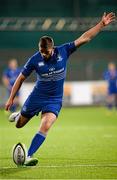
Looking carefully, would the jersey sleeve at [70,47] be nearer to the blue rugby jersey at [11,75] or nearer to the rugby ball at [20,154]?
the rugby ball at [20,154]

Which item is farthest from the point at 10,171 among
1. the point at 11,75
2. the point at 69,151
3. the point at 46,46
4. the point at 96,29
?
the point at 11,75

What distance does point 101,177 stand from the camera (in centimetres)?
975

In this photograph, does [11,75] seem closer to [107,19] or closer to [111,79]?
[111,79]

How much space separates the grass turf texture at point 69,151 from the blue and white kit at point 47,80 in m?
0.95

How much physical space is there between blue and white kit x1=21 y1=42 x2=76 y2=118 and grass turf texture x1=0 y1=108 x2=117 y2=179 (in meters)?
0.95

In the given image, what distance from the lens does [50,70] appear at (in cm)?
1127

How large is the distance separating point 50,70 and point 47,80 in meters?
0.19

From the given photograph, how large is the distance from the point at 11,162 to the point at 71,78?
66.6ft

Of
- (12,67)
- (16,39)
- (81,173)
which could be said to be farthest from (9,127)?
(16,39)

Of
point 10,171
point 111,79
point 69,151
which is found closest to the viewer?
point 10,171

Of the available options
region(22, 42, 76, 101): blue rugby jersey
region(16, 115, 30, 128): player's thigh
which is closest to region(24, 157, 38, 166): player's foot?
region(16, 115, 30, 128): player's thigh

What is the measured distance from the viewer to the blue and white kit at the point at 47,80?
1126 centimetres

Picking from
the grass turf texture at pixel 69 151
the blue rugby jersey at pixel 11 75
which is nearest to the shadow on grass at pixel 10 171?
the grass turf texture at pixel 69 151

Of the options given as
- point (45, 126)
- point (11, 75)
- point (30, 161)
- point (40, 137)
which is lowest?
point (30, 161)
